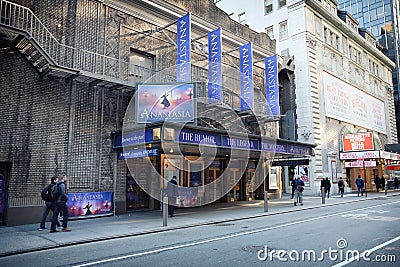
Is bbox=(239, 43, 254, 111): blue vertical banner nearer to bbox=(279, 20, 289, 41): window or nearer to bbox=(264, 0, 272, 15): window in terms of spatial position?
bbox=(279, 20, 289, 41): window

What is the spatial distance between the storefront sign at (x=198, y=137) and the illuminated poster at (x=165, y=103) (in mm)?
1315

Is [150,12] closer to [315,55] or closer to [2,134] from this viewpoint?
[2,134]

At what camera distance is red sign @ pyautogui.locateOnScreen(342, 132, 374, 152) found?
3023 centimetres

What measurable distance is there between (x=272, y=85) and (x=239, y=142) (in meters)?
Result: 8.40

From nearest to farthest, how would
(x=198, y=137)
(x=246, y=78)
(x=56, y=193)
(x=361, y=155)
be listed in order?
(x=56, y=193)
(x=198, y=137)
(x=246, y=78)
(x=361, y=155)

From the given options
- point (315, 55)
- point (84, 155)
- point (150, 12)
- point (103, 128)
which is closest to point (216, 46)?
point (150, 12)

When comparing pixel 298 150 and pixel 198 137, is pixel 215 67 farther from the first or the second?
pixel 298 150

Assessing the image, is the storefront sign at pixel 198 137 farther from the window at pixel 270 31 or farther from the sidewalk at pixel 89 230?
the window at pixel 270 31

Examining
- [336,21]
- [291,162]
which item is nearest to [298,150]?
[291,162]

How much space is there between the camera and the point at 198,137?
13281 mm

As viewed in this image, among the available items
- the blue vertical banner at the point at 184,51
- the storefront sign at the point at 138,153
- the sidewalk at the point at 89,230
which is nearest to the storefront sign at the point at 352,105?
the blue vertical banner at the point at 184,51

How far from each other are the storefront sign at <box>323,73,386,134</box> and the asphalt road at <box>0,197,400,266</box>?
73.1 ft

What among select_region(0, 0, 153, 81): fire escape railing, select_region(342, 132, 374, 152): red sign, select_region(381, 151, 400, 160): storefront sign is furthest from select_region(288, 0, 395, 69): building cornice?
select_region(0, 0, 153, 81): fire escape railing

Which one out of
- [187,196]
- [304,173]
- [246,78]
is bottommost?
Result: [187,196]
